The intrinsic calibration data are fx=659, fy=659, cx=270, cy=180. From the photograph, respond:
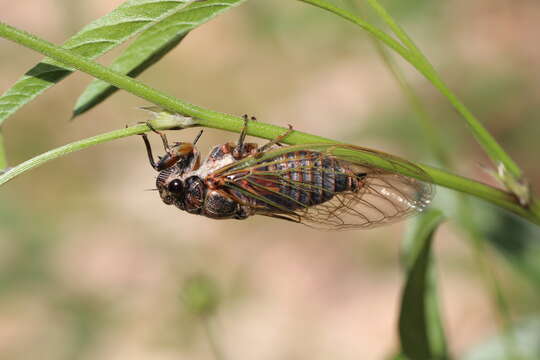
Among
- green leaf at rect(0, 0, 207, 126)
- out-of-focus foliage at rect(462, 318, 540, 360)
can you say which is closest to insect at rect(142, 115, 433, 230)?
green leaf at rect(0, 0, 207, 126)

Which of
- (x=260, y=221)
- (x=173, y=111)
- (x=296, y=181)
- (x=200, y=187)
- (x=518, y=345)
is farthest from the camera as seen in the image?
(x=260, y=221)

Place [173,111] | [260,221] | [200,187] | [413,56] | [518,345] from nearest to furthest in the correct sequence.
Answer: [173,111]
[413,56]
[200,187]
[518,345]
[260,221]

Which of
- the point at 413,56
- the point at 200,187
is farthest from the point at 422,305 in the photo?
the point at 413,56

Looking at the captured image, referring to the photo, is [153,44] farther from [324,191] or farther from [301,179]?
[324,191]

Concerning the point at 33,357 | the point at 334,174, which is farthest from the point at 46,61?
the point at 33,357

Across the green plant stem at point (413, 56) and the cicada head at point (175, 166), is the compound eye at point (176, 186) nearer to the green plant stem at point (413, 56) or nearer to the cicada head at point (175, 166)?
the cicada head at point (175, 166)

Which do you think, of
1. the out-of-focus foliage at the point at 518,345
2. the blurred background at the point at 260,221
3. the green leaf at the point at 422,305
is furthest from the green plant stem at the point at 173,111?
the blurred background at the point at 260,221

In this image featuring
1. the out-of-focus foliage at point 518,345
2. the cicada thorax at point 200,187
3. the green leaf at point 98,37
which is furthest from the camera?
the out-of-focus foliage at point 518,345

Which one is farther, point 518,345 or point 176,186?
point 518,345
